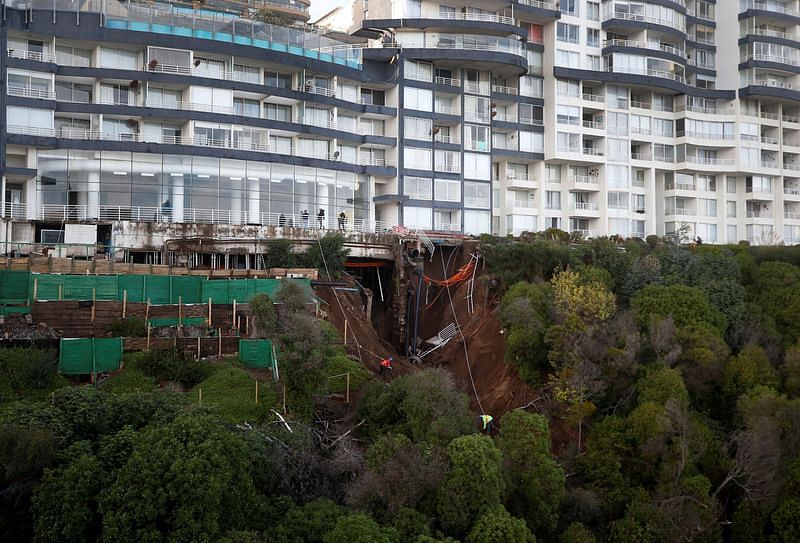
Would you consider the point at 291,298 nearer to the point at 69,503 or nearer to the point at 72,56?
the point at 69,503

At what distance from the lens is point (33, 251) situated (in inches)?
1735

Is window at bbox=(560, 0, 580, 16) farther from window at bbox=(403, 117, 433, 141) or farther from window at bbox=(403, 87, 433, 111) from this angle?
window at bbox=(403, 117, 433, 141)

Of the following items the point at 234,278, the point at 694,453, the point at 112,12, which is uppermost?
the point at 112,12

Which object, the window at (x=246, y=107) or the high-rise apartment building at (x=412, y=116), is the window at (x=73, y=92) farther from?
the window at (x=246, y=107)

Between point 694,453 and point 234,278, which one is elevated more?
point 234,278

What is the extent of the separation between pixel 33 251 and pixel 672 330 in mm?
31961

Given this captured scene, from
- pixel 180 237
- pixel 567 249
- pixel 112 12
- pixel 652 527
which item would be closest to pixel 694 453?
pixel 652 527

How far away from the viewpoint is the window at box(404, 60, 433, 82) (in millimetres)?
63469

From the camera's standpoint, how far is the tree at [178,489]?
76.0 feet

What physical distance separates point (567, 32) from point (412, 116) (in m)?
17.4

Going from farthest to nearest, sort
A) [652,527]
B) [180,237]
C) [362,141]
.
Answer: [362,141], [180,237], [652,527]

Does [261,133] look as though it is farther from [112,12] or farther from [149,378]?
[149,378]

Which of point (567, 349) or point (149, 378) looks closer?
point (149, 378)

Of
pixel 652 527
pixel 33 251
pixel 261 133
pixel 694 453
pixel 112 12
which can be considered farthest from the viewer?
pixel 261 133
